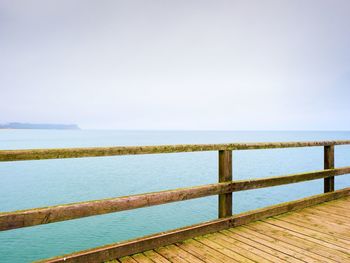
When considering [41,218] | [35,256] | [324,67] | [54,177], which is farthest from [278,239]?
[324,67]

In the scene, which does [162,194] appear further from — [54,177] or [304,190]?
[54,177]

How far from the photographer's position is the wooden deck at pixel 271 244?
2.83 m

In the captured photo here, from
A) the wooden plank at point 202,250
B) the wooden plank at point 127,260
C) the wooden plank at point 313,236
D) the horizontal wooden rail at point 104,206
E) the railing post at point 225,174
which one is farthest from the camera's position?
the railing post at point 225,174

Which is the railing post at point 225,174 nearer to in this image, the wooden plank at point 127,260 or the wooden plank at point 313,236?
the wooden plank at point 313,236

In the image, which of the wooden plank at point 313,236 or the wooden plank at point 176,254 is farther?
the wooden plank at point 313,236

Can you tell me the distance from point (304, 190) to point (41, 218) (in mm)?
28282

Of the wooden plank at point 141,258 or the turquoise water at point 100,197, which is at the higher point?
the wooden plank at point 141,258

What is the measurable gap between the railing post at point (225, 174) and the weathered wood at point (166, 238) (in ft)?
0.45

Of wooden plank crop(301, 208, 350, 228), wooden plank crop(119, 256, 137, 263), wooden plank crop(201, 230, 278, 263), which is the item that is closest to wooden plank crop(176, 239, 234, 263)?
wooden plank crop(201, 230, 278, 263)

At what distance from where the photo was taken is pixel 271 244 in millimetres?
3217

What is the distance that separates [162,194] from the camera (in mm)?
3037

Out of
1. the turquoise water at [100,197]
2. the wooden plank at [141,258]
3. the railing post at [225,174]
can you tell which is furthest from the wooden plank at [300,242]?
the turquoise water at [100,197]

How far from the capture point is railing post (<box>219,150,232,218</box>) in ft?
11.6

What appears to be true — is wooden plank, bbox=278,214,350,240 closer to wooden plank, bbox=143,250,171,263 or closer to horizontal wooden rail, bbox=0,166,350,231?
horizontal wooden rail, bbox=0,166,350,231
